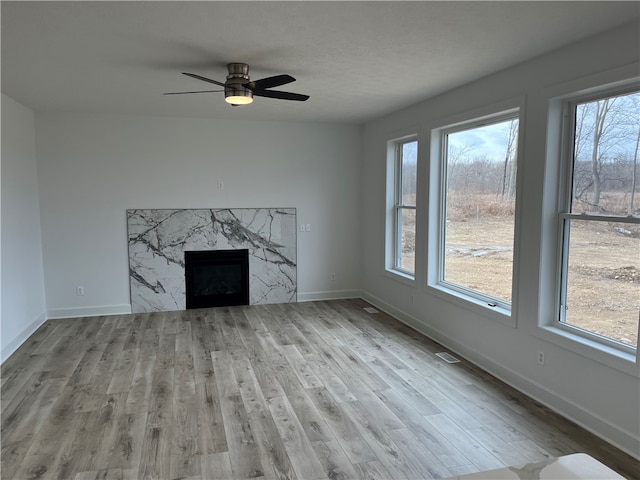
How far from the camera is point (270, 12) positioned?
233 centimetres

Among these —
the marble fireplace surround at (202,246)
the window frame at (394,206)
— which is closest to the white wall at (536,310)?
the window frame at (394,206)

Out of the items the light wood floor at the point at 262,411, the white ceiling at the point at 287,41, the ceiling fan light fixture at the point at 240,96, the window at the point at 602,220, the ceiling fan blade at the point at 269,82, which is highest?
the white ceiling at the point at 287,41

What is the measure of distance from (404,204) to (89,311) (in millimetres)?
4177

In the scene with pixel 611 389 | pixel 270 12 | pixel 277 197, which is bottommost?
pixel 611 389

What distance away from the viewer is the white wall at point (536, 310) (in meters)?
2.58

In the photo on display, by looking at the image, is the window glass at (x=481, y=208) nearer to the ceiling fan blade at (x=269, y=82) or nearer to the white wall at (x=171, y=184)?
the ceiling fan blade at (x=269, y=82)

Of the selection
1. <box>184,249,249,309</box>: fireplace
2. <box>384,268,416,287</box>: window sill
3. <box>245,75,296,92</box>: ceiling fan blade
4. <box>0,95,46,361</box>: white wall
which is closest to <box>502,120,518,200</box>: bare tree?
<box>384,268,416,287</box>: window sill

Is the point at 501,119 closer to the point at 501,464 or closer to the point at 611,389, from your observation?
the point at 611,389

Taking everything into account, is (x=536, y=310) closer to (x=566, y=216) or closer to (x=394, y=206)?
(x=566, y=216)

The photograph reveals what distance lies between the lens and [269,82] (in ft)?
10.3

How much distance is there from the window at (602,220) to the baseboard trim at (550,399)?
1.58ft

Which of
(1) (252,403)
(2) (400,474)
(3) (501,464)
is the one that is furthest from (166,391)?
(3) (501,464)

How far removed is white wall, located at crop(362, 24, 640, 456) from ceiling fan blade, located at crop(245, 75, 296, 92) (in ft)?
5.70

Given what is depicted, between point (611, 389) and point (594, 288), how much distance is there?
640 mm
